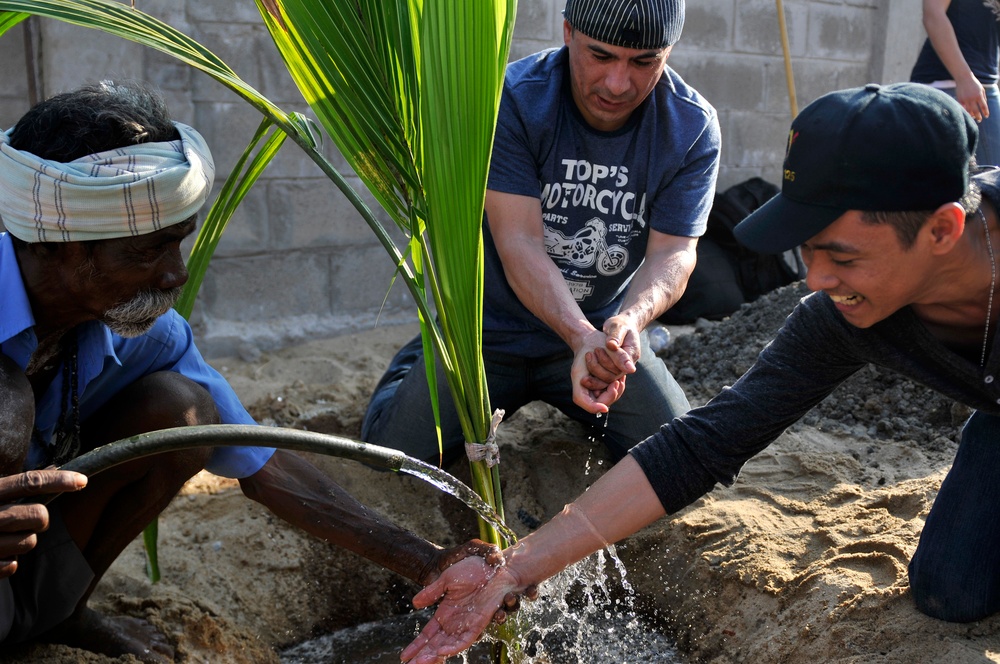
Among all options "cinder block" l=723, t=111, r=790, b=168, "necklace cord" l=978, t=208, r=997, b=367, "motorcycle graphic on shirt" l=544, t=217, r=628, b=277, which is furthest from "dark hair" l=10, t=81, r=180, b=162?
"cinder block" l=723, t=111, r=790, b=168

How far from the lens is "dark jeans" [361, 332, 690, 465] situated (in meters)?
2.78

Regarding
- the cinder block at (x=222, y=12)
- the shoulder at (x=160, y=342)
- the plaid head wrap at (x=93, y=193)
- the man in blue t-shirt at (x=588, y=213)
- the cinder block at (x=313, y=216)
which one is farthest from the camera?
the cinder block at (x=313, y=216)

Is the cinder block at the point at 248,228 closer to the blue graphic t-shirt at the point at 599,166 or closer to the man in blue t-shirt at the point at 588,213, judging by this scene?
the man in blue t-shirt at the point at 588,213

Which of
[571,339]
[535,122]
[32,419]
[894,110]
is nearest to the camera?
[894,110]

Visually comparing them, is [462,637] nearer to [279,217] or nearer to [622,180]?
[622,180]

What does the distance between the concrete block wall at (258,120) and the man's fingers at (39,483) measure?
1.67 m

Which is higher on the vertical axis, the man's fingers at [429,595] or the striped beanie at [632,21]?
the striped beanie at [632,21]

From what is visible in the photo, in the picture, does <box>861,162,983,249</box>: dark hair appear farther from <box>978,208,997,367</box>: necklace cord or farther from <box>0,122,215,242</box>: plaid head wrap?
<box>0,122,215,242</box>: plaid head wrap

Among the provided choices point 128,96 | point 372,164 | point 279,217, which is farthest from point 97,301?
point 279,217

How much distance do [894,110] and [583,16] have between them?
41.4 inches

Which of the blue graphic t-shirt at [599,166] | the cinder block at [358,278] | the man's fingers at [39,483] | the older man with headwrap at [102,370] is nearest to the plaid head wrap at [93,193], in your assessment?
the older man with headwrap at [102,370]

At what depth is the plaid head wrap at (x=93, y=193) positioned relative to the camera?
66.9 inches

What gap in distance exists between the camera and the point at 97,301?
1825 mm

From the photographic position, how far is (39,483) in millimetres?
1459
